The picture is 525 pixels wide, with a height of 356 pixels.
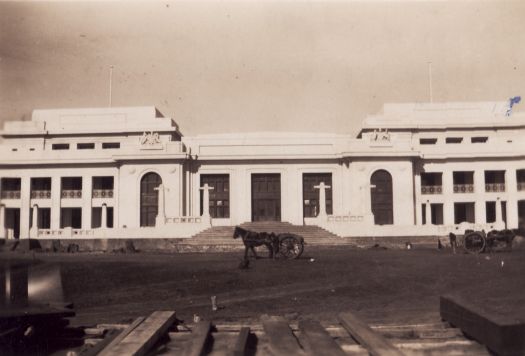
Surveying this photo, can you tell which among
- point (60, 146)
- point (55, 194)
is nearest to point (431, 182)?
point (55, 194)

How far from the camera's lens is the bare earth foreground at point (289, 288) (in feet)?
31.6

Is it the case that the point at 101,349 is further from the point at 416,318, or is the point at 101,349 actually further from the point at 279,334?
the point at 416,318

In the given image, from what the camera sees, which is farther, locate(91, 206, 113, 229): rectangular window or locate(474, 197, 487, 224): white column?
locate(91, 206, 113, 229): rectangular window

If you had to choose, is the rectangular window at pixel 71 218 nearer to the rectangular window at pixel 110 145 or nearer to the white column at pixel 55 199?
the white column at pixel 55 199

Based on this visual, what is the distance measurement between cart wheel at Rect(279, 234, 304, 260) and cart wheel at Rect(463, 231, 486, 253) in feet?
25.7

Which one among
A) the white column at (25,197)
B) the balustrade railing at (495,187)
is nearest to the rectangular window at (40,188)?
the white column at (25,197)

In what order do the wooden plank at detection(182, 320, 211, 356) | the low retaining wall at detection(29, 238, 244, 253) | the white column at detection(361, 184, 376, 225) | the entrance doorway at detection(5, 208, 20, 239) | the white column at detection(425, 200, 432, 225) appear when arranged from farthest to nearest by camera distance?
the entrance doorway at detection(5, 208, 20, 239), the white column at detection(425, 200, 432, 225), the white column at detection(361, 184, 376, 225), the low retaining wall at detection(29, 238, 244, 253), the wooden plank at detection(182, 320, 211, 356)

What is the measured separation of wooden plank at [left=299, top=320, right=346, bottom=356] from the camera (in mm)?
3814

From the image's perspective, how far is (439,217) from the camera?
41.9m

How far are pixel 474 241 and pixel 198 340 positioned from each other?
2037cm

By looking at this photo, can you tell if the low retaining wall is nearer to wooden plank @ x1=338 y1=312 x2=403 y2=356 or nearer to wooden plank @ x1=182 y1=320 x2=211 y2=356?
wooden plank @ x1=182 y1=320 x2=211 y2=356

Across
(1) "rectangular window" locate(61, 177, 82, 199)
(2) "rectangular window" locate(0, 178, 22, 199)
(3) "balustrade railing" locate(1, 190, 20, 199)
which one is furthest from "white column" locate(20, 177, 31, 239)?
(1) "rectangular window" locate(61, 177, 82, 199)

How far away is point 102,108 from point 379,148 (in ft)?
81.2

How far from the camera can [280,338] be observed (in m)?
4.23
